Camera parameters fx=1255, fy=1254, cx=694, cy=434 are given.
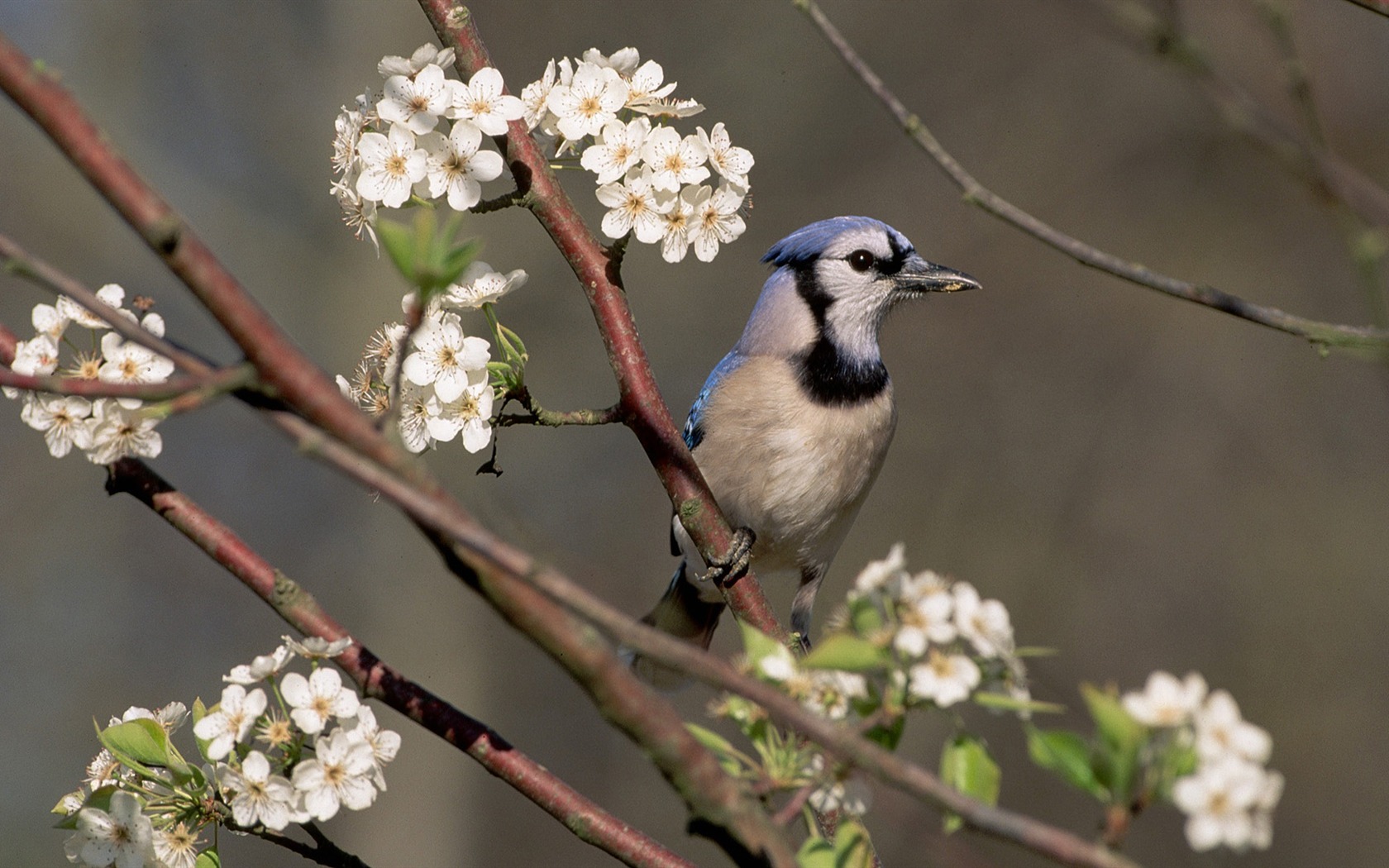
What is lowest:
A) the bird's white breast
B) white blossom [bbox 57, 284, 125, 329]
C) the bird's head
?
white blossom [bbox 57, 284, 125, 329]

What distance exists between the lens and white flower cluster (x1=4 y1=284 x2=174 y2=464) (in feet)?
4.47

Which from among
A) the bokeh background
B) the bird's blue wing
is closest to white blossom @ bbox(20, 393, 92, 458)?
the bird's blue wing

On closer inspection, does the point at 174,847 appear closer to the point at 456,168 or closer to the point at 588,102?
the point at 456,168

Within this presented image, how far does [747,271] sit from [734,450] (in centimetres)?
506

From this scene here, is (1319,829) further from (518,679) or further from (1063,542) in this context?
(518,679)

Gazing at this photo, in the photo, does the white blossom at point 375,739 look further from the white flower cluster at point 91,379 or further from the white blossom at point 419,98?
the white blossom at point 419,98

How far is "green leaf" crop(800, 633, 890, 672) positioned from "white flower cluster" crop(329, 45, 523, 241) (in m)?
1.00

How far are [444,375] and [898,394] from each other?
21.3ft

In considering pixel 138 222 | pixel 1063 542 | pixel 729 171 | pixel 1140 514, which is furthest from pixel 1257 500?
pixel 138 222

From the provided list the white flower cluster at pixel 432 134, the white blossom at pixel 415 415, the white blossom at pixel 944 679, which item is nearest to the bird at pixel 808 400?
the white blossom at pixel 415 415

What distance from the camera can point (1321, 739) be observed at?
24.2 feet

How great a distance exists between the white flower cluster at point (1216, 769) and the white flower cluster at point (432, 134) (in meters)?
1.19

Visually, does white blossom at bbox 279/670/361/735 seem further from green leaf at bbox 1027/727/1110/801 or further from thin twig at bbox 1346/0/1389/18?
thin twig at bbox 1346/0/1389/18

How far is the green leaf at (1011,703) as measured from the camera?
0.97 meters
